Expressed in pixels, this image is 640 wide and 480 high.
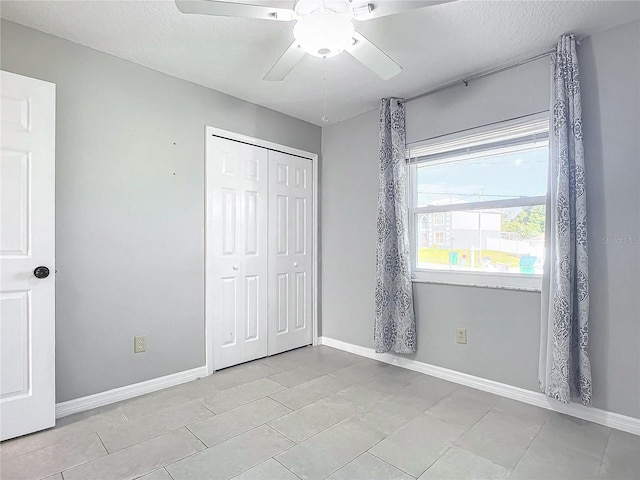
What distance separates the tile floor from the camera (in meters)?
1.69

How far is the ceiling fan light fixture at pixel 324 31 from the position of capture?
60.5 inches

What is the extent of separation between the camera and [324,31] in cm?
157

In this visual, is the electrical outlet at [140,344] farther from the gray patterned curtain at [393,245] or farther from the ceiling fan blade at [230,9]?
the ceiling fan blade at [230,9]

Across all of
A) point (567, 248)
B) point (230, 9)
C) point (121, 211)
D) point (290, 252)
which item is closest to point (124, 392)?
point (121, 211)

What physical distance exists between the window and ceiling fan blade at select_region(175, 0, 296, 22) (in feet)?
5.91

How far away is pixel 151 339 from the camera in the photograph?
2.62 meters

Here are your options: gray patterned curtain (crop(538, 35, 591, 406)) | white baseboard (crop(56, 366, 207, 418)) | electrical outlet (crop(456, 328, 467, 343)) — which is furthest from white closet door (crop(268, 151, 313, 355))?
gray patterned curtain (crop(538, 35, 591, 406))

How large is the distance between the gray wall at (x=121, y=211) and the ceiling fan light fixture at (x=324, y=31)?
1526mm

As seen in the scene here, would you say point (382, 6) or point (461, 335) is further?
point (461, 335)

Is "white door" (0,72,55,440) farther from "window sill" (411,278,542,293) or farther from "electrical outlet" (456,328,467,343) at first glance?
"electrical outlet" (456,328,467,343)

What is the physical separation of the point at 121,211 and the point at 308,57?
5.60 feet

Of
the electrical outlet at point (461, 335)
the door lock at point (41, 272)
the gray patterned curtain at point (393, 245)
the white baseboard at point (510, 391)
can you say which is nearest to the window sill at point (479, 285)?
the gray patterned curtain at point (393, 245)

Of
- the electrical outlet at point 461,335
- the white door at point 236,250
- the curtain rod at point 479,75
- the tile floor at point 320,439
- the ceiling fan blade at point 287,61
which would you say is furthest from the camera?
the white door at point 236,250

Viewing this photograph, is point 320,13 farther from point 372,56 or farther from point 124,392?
point 124,392
